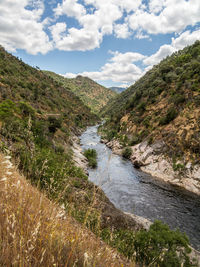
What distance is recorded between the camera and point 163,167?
67.2 feet

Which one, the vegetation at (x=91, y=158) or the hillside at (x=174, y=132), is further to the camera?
the vegetation at (x=91, y=158)

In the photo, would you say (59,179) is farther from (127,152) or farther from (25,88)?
(25,88)

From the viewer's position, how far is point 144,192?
15.9 m

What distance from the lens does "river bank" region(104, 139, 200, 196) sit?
16966mm

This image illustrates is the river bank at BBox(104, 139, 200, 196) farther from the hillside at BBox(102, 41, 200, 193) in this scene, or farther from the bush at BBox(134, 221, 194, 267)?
the bush at BBox(134, 221, 194, 267)

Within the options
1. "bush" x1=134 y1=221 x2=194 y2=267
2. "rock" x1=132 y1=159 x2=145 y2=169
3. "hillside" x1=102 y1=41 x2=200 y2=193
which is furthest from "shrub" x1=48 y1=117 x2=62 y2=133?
"bush" x1=134 y1=221 x2=194 y2=267

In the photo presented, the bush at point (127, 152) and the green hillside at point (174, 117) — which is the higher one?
the green hillside at point (174, 117)

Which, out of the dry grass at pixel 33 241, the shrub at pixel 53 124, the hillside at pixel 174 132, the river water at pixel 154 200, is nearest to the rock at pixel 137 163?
the hillside at pixel 174 132

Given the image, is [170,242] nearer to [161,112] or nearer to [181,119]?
[181,119]

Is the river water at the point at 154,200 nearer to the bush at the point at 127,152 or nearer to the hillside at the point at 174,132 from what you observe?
the hillside at the point at 174,132

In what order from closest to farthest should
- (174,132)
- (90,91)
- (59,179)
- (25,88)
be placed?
(59,179), (174,132), (25,88), (90,91)


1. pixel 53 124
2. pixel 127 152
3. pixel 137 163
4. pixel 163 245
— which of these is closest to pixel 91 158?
pixel 137 163

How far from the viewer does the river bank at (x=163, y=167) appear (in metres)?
17.0

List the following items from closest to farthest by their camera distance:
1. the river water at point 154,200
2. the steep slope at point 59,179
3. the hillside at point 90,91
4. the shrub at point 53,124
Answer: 1. the steep slope at point 59,179
2. the river water at point 154,200
3. the shrub at point 53,124
4. the hillside at point 90,91
